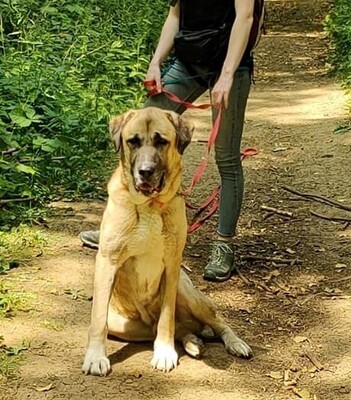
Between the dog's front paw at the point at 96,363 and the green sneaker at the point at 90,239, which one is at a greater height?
the dog's front paw at the point at 96,363

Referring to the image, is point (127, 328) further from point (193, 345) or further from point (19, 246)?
point (19, 246)

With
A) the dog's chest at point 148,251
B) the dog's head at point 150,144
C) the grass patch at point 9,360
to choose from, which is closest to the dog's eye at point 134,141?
the dog's head at point 150,144

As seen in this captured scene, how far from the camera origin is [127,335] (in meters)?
4.40

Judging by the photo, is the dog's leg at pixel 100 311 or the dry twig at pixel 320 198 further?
the dry twig at pixel 320 198

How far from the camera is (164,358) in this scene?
415 cm

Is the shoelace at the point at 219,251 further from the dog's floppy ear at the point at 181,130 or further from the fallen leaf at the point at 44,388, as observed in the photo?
the fallen leaf at the point at 44,388

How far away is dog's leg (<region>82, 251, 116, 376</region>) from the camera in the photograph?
4051 mm

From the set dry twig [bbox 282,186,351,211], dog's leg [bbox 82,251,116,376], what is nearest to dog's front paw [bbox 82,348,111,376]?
dog's leg [bbox 82,251,116,376]

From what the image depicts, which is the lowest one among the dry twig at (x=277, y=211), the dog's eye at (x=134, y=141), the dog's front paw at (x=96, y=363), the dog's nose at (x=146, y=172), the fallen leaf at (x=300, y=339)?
the dry twig at (x=277, y=211)

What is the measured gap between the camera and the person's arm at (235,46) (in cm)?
474

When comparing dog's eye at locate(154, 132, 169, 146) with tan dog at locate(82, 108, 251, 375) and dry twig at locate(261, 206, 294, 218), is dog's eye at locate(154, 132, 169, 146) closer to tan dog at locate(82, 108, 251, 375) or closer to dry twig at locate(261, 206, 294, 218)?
tan dog at locate(82, 108, 251, 375)

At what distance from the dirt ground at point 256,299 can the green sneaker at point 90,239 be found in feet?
0.24

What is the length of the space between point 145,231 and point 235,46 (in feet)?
4.41

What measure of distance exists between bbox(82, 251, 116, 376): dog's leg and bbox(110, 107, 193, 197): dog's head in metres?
0.42
